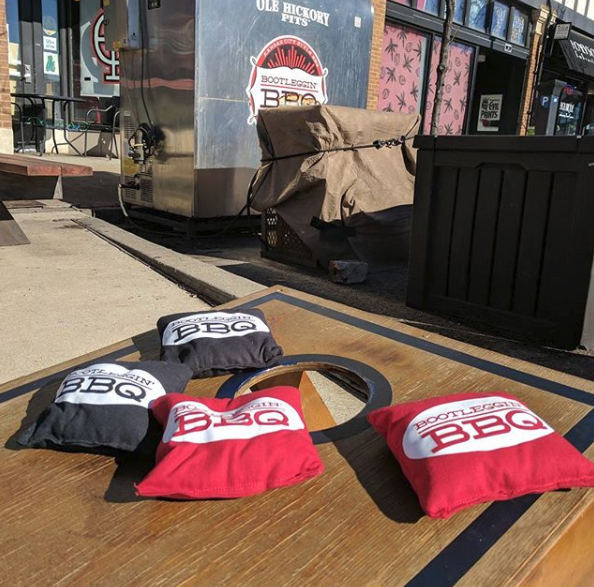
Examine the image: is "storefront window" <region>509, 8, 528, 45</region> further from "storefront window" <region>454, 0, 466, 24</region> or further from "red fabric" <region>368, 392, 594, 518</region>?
"red fabric" <region>368, 392, 594, 518</region>

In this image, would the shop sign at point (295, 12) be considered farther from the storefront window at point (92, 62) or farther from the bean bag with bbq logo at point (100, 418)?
the storefront window at point (92, 62)

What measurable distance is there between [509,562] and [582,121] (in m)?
21.7

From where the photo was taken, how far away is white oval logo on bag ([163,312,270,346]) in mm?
1635

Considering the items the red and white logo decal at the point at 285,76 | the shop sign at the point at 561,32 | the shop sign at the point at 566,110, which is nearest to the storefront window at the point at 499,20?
the shop sign at the point at 561,32

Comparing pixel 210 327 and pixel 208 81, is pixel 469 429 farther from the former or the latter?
pixel 208 81

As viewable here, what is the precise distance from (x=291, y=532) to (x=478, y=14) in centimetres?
1449

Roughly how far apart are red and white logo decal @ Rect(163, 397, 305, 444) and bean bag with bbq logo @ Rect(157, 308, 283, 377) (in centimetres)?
30

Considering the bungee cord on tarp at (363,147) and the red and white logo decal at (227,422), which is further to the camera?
the bungee cord on tarp at (363,147)

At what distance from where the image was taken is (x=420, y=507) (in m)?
1.08

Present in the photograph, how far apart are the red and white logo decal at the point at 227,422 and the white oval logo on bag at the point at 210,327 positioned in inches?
15.1

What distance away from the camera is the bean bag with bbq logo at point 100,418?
3.94 ft

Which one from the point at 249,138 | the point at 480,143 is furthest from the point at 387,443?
the point at 249,138

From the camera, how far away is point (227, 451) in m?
1.12

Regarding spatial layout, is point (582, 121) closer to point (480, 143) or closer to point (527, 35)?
point (527, 35)
